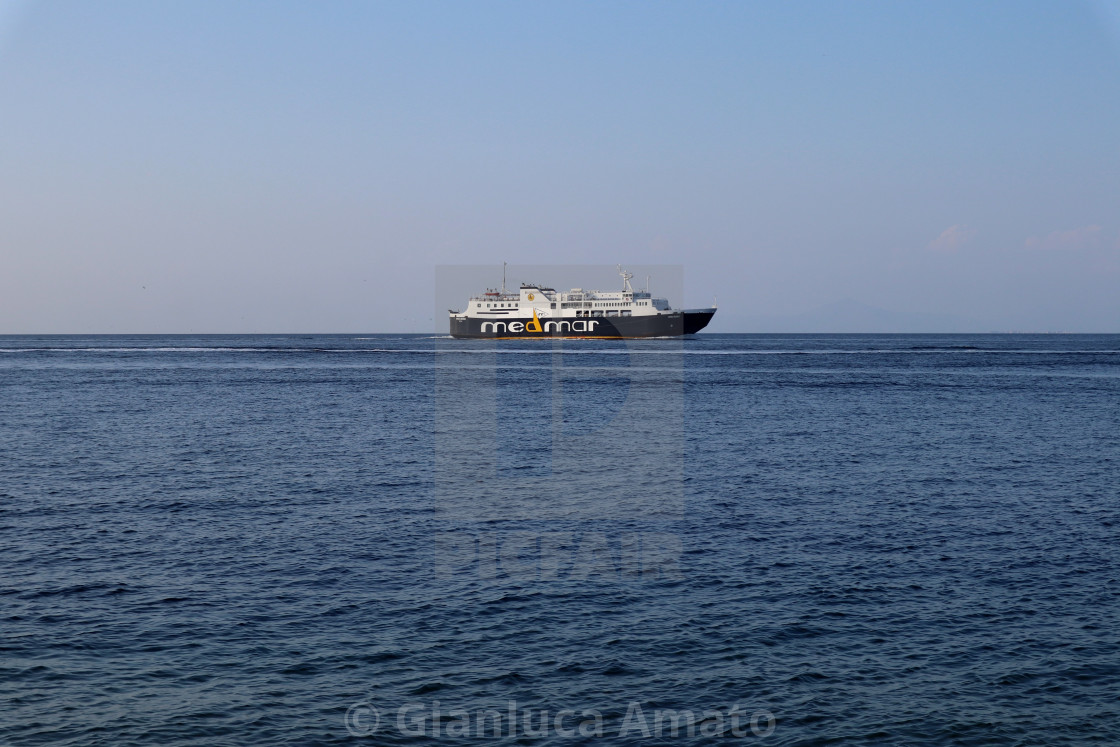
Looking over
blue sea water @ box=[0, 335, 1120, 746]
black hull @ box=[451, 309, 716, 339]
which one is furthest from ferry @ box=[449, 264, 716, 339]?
blue sea water @ box=[0, 335, 1120, 746]

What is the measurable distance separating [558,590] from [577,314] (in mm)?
153189

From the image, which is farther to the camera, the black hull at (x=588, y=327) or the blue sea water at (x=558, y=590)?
the black hull at (x=588, y=327)

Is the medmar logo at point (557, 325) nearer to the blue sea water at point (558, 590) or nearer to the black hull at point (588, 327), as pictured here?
the black hull at point (588, 327)

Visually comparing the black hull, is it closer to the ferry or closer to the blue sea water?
the ferry

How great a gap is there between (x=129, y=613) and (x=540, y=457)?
69.9ft

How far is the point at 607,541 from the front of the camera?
21516mm

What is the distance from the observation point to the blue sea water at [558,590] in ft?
39.8

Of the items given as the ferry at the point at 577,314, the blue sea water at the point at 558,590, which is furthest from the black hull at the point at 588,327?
the blue sea water at the point at 558,590

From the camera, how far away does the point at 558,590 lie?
1745 centimetres

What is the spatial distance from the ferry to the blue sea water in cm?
12692

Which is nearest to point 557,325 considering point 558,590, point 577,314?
point 577,314

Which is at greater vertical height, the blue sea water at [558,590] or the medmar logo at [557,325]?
the medmar logo at [557,325]

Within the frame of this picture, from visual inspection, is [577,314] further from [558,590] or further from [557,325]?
[558,590]

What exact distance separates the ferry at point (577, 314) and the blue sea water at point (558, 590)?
127 meters
